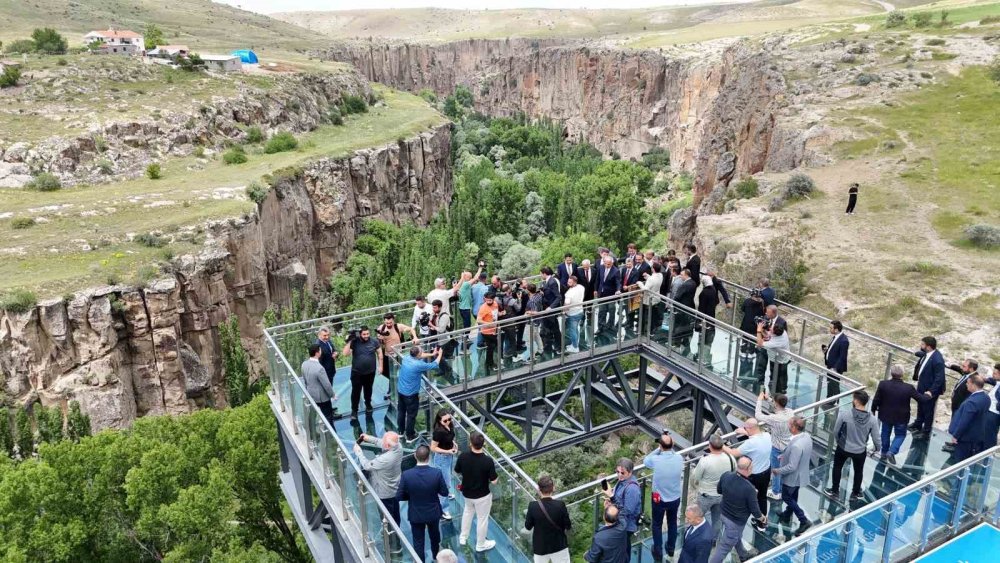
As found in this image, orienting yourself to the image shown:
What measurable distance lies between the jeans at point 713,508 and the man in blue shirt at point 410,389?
4.80m

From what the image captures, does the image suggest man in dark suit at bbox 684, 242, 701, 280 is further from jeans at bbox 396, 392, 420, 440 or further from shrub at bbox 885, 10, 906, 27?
shrub at bbox 885, 10, 906, 27

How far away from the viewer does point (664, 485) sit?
366 inches

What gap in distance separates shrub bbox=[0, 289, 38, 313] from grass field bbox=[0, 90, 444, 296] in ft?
2.39

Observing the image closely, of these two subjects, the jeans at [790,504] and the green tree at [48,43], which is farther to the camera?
the green tree at [48,43]

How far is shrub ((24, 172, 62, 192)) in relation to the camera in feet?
130

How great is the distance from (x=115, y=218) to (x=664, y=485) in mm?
35413

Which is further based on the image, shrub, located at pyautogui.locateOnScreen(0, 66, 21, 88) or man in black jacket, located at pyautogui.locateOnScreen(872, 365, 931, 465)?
shrub, located at pyautogui.locateOnScreen(0, 66, 21, 88)

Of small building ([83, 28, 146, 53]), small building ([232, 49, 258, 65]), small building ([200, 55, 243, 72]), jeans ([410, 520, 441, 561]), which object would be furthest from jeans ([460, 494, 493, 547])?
small building ([232, 49, 258, 65])

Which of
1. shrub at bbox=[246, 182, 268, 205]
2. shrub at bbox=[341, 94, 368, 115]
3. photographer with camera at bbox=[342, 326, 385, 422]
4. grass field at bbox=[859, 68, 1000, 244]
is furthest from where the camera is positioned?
shrub at bbox=[341, 94, 368, 115]

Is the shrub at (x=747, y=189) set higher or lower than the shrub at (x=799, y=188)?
lower

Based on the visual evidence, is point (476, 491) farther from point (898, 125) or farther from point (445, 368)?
point (898, 125)

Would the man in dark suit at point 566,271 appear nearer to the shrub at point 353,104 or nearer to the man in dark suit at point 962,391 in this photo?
the man in dark suit at point 962,391

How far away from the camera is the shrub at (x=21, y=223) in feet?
112

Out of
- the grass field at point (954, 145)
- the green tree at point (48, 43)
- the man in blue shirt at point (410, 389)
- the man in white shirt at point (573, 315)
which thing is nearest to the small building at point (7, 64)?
the green tree at point (48, 43)
